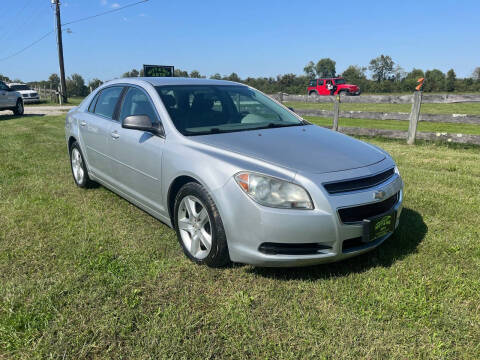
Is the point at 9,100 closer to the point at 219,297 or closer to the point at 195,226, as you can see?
the point at 195,226

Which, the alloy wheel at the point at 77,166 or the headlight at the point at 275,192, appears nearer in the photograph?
the headlight at the point at 275,192

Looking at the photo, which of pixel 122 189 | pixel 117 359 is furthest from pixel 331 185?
pixel 122 189

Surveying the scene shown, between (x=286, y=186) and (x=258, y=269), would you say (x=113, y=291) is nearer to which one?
(x=258, y=269)

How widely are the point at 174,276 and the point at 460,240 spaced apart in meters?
2.56

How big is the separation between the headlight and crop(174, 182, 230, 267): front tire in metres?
0.36

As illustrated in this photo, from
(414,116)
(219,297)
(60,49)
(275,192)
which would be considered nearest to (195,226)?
(219,297)

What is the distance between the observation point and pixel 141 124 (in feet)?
11.0

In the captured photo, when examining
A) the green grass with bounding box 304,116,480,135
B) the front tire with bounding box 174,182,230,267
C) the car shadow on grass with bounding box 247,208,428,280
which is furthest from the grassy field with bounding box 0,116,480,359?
the green grass with bounding box 304,116,480,135

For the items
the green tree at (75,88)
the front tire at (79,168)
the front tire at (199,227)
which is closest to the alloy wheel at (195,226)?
the front tire at (199,227)

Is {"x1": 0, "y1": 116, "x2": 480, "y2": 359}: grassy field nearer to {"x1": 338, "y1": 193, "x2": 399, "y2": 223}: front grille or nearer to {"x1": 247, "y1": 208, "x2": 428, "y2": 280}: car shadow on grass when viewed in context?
{"x1": 247, "y1": 208, "x2": 428, "y2": 280}: car shadow on grass

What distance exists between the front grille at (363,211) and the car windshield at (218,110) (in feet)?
4.42

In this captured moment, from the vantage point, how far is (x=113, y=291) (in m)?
2.71

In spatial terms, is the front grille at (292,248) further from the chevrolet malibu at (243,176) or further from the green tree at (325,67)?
the green tree at (325,67)

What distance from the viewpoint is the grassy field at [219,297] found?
2174 millimetres
